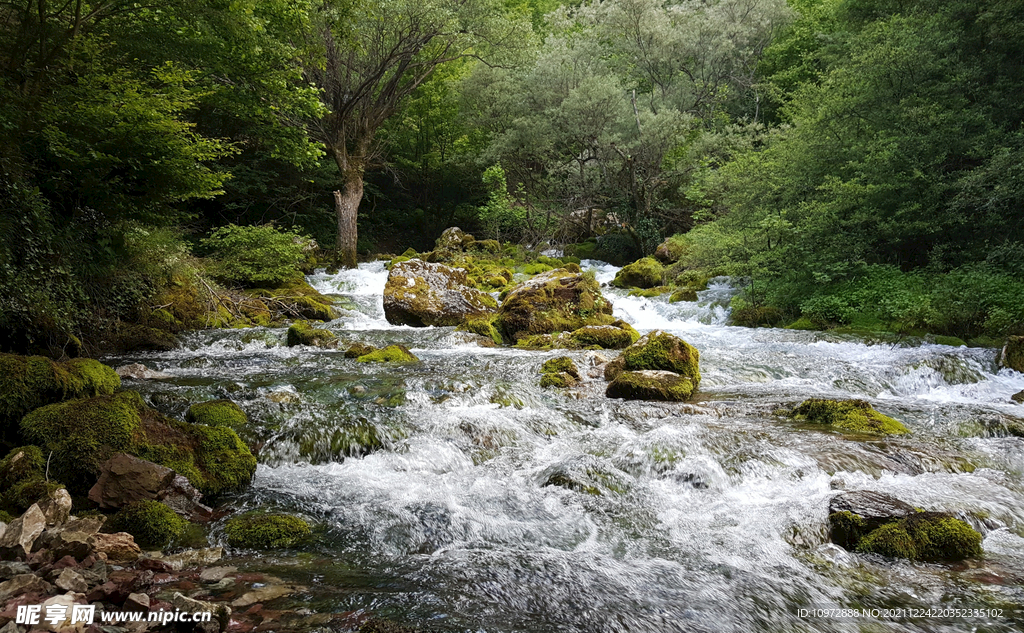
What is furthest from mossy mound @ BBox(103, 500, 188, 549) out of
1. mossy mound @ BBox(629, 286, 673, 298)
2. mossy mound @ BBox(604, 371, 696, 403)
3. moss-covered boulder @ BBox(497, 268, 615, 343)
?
mossy mound @ BBox(629, 286, 673, 298)

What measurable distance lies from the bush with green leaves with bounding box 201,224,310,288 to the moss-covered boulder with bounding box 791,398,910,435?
46.2ft

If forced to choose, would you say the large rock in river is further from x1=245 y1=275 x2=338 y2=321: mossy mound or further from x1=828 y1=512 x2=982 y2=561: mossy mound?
x1=828 y1=512 x2=982 y2=561: mossy mound

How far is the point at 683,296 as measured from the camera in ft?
55.7

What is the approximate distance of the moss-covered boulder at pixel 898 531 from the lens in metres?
3.98

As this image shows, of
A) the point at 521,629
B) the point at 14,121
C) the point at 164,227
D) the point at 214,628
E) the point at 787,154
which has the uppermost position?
the point at 787,154

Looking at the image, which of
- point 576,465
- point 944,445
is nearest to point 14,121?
point 576,465

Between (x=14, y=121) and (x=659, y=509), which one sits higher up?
(x=14, y=121)

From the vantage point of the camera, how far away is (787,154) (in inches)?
596

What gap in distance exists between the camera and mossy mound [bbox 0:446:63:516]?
4016 millimetres

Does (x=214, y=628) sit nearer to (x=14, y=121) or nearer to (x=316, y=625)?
(x=316, y=625)

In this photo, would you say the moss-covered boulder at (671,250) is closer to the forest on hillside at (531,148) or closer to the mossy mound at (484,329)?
the forest on hillside at (531,148)

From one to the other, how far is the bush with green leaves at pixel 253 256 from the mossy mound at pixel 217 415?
33.0 ft

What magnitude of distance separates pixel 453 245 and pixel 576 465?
21.4m

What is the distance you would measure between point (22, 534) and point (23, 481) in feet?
4.00
